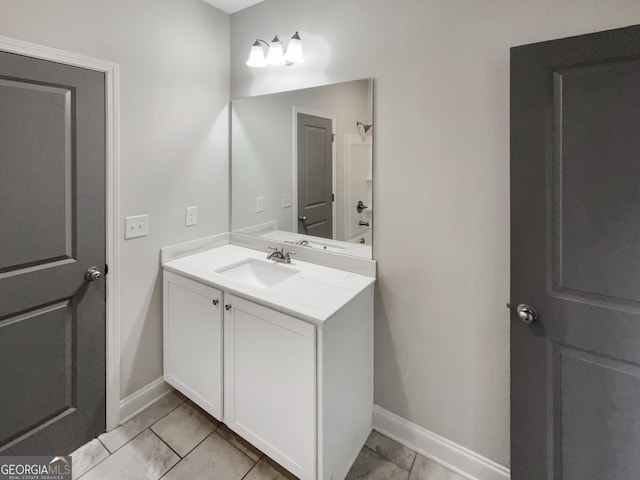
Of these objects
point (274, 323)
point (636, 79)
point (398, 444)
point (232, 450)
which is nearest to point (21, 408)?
point (232, 450)

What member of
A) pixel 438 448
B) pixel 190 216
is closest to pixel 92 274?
pixel 190 216

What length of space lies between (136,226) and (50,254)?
16.7 inches

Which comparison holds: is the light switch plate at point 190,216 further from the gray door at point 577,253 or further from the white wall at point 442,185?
the gray door at point 577,253

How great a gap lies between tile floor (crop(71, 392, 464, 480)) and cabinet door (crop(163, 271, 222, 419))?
0.54ft

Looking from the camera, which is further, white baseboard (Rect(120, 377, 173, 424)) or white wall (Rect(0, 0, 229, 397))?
white baseboard (Rect(120, 377, 173, 424))

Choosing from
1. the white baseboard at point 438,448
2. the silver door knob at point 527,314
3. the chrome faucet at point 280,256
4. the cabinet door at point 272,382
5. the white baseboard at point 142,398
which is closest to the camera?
the silver door knob at point 527,314

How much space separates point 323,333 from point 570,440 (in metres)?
0.99

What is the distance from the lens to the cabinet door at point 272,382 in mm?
1343

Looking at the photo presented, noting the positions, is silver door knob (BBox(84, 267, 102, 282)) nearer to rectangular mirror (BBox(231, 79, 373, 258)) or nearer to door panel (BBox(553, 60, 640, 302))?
rectangular mirror (BBox(231, 79, 373, 258))

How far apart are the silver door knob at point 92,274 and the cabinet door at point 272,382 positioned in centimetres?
69

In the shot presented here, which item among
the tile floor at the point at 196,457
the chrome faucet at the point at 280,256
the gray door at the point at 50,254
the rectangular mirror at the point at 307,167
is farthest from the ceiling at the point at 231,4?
the tile floor at the point at 196,457

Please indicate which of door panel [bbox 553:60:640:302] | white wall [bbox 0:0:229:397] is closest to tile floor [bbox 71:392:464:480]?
white wall [bbox 0:0:229:397]

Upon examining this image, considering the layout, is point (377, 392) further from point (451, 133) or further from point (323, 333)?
point (451, 133)

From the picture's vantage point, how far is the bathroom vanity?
1343 mm
